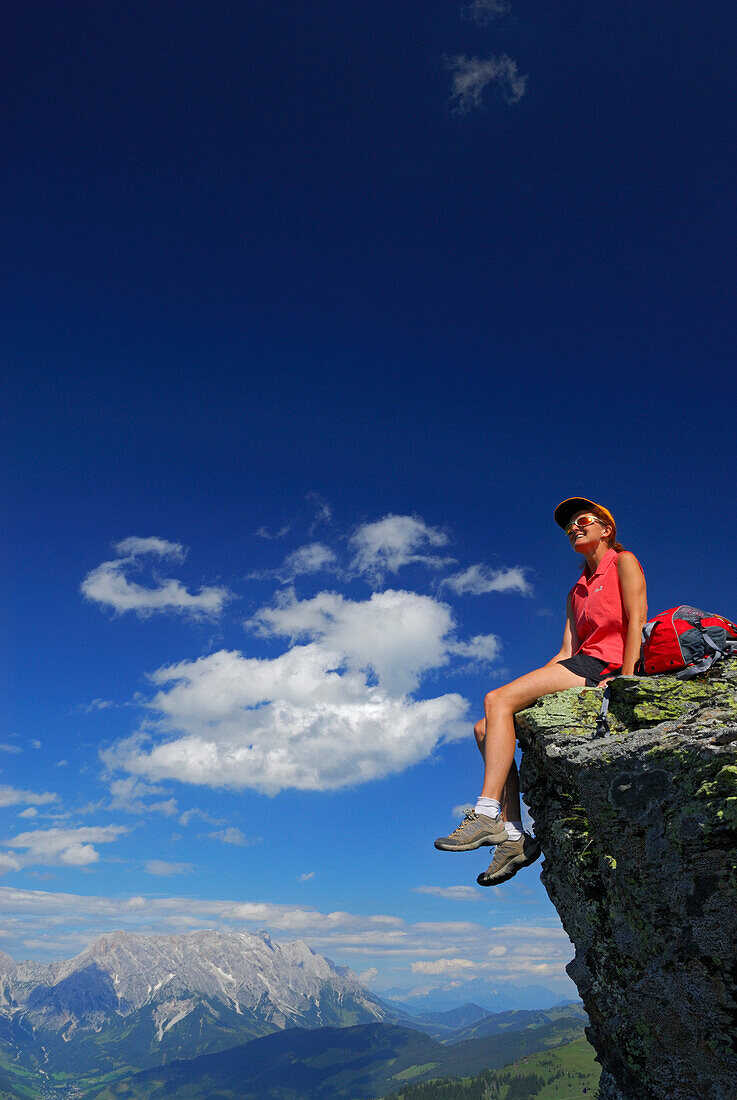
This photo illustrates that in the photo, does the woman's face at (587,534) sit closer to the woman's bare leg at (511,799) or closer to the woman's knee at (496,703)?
the woman's knee at (496,703)

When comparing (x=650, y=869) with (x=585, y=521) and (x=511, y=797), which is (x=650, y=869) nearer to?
(x=511, y=797)

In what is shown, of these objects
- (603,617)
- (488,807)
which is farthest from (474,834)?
(603,617)

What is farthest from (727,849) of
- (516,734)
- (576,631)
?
(576,631)

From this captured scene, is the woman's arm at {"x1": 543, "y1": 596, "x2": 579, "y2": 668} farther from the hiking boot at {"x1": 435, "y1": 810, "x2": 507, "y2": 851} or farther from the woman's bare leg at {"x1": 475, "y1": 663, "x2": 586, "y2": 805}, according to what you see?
the hiking boot at {"x1": 435, "y1": 810, "x2": 507, "y2": 851}

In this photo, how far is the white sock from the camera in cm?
690

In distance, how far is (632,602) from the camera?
24.4 ft

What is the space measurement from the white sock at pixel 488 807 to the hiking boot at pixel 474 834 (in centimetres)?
4

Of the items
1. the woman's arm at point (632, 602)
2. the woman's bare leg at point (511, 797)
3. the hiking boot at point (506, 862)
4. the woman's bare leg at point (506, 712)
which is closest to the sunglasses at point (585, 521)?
the woman's arm at point (632, 602)

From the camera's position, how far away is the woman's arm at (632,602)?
23.8 feet

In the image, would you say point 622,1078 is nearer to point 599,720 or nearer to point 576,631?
point 599,720

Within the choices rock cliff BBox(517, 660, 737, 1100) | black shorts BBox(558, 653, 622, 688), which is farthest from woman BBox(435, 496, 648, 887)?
rock cliff BBox(517, 660, 737, 1100)

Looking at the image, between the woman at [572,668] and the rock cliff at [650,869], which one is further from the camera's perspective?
the woman at [572,668]

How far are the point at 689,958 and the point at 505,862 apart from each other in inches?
74.2

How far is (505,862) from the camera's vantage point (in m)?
6.82
